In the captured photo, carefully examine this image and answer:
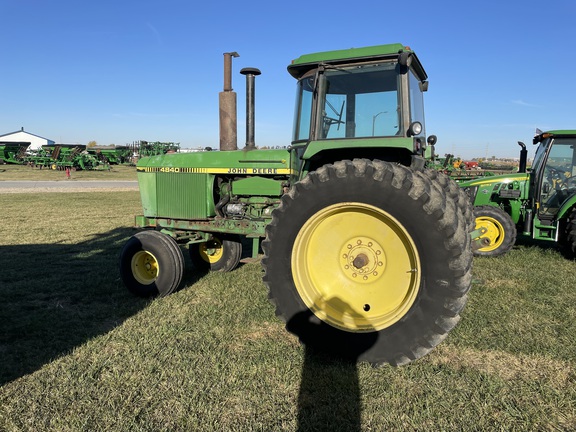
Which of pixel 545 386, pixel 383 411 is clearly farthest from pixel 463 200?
pixel 383 411

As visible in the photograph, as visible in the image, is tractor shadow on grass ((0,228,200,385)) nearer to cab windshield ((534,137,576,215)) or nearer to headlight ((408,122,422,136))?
headlight ((408,122,422,136))

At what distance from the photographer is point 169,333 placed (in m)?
3.35

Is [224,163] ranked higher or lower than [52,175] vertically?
higher

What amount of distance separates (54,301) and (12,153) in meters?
37.6

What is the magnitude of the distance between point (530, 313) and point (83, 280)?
192 inches

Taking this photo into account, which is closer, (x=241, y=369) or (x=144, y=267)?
(x=241, y=369)

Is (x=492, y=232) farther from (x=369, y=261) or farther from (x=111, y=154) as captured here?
(x=111, y=154)

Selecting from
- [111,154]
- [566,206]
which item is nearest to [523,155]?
[566,206]

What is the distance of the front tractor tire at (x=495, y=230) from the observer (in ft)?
22.0

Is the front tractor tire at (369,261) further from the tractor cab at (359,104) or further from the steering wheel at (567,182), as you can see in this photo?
the steering wheel at (567,182)

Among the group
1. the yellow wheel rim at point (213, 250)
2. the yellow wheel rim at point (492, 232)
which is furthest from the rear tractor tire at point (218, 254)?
the yellow wheel rim at point (492, 232)

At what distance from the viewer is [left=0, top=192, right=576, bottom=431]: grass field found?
229 centimetres

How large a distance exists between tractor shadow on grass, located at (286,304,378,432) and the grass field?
11mm

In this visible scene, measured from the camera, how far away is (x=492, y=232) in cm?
690
